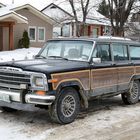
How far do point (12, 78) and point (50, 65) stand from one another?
0.81 metres

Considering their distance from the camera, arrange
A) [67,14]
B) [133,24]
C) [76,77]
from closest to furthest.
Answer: [76,77], [133,24], [67,14]

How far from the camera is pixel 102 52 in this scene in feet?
30.0

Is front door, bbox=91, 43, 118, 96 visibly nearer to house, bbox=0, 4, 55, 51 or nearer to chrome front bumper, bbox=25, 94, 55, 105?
chrome front bumper, bbox=25, 94, 55, 105

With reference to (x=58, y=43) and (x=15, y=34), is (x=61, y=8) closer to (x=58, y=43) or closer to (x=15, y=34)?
(x=15, y=34)

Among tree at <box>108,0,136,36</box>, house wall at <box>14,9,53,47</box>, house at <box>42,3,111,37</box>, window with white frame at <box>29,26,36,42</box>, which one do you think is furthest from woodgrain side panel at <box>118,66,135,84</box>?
house at <box>42,3,111,37</box>

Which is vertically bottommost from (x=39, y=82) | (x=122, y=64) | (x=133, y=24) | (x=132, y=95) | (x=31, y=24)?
(x=132, y=95)

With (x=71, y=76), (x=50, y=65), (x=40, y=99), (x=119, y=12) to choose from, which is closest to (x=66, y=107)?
(x=71, y=76)

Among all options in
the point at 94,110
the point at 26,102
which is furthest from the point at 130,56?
the point at 26,102

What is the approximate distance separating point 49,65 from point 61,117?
1079mm

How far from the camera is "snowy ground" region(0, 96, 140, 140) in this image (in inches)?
272

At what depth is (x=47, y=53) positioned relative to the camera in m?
9.27

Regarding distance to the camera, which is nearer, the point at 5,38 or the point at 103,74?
the point at 103,74

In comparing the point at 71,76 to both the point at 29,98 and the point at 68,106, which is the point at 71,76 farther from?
the point at 29,98

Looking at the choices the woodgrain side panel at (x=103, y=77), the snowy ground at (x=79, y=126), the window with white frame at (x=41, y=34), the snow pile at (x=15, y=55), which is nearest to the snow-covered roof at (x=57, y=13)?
the window with white frame at (x=41, y=34)
